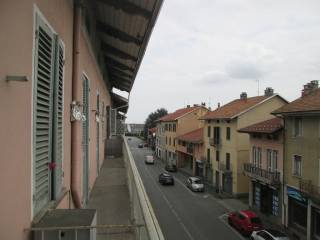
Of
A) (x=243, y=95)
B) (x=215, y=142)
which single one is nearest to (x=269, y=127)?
(x=243, y=95)

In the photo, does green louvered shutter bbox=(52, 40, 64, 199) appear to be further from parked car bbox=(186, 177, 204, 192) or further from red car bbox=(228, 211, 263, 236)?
parked car bbox=(186, 177, 204, 192)

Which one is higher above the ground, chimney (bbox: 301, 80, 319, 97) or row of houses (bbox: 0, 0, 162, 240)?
chimney (bbox: 301, 80, 319, 97)

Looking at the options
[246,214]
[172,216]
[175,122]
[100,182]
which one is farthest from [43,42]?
[175,122]

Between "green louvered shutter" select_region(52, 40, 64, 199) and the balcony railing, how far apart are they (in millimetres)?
18165

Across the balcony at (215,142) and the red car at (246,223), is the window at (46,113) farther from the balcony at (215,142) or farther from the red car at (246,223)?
the balcony at (215,142)

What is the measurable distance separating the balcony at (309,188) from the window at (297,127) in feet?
8.89

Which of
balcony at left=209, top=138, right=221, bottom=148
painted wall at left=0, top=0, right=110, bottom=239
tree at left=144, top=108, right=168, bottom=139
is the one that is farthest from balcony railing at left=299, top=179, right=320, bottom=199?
tree at left=144, top=108, right=168, bottom=139

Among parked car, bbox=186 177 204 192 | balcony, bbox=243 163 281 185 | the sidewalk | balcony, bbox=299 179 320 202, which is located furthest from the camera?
parked car, bbox=186 177 204 192

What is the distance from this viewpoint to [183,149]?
173ft

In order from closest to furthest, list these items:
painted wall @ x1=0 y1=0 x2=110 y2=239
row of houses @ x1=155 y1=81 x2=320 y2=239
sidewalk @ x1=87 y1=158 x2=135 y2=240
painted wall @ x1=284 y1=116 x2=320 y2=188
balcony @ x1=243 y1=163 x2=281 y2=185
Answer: painted wall @ x1=0 y1=0 x2=110 y2=239 < sidewalk @ x1=87 y1=158 x2=135 y2=240 < painted wall @ x1=284 y1=116 x2=320 y2=188 < row of houses @ x1=155 y1=81 x2=320 y2=239 < balcony @ x1=243 y1=163 x2=281 y2=185

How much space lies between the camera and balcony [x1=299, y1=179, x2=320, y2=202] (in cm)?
2002

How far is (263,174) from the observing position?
86.2 ft

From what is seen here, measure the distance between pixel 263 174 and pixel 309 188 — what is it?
5.72 metres

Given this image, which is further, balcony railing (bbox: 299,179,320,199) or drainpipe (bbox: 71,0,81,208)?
balcony railing (bbox: 299,179,320,199)
